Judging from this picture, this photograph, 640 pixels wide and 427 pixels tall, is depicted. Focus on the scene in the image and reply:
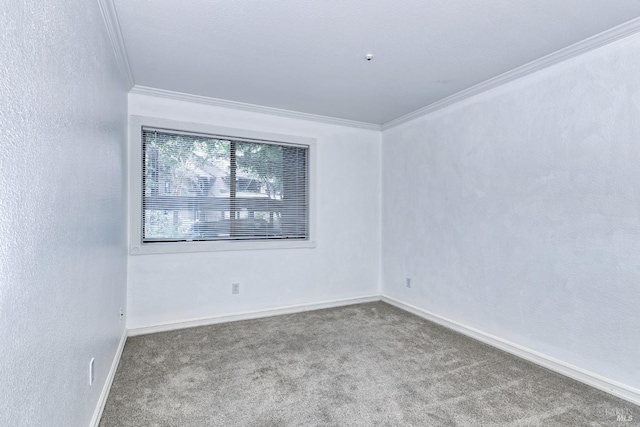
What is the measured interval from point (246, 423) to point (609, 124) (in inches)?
120

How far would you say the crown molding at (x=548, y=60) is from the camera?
6.85 ft

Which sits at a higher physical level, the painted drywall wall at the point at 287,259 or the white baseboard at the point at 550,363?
the painted drywall wall at the point at 287,259

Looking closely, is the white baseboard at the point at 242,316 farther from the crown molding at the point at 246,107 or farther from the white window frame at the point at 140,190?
the crown molding at the point at 246,107

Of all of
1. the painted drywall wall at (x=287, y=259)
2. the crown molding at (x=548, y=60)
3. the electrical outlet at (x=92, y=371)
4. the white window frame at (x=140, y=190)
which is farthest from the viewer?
the painted drywall wall at (x=287, y=259)

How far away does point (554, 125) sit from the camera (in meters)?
2.50

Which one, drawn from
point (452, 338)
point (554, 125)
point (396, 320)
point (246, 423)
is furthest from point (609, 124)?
point (246, 423)

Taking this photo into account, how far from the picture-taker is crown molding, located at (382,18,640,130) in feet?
6.85

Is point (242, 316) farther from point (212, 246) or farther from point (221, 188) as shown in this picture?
point (221, 188)

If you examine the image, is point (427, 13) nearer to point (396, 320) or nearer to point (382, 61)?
point (382, 61)

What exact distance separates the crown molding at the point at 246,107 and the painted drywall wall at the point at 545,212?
0.96 metres

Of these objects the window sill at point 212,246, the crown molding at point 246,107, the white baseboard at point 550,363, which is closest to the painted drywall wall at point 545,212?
the white baseboard at point 550,363

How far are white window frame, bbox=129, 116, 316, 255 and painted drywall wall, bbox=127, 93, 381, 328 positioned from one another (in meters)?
0.07

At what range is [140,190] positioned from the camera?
3215mm

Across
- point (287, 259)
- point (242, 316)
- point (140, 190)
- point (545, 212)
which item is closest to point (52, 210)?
point (140, 190)
